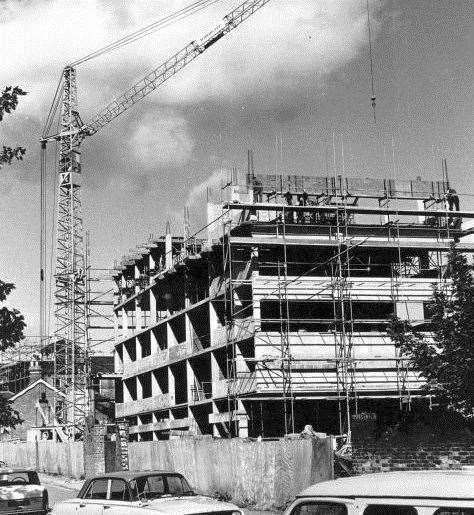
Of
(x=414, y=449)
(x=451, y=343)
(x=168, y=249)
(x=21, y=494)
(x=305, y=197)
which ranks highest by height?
(x=305, y=197)

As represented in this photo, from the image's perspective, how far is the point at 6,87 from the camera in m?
15.3

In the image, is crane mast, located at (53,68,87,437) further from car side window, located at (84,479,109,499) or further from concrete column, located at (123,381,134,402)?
car side window, located at (84,479,109,499)

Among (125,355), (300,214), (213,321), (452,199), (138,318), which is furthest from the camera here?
(125,355)

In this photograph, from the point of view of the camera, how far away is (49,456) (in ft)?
141

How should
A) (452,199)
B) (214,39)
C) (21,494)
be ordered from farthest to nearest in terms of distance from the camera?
(214,39) < (452,199) < (21,494)

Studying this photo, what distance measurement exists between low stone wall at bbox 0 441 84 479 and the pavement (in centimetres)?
63

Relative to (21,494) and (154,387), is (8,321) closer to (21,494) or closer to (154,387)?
(21,494)

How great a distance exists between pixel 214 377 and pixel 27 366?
42540mm

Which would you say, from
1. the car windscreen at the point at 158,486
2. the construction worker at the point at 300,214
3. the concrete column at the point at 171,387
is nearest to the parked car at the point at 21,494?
the car windscreen at the point at 158,486

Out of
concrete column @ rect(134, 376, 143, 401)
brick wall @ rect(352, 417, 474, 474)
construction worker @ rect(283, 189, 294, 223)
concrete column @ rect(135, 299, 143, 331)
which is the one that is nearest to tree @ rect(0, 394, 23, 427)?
brick wall @ rect(352, 417, 474, 474)

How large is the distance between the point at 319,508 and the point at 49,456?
3921 cm

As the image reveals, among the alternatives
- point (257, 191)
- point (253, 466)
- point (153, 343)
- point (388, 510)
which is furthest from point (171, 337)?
point (388, 510)

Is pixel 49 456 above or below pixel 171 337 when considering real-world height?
below

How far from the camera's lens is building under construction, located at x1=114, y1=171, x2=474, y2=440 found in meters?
35.3
